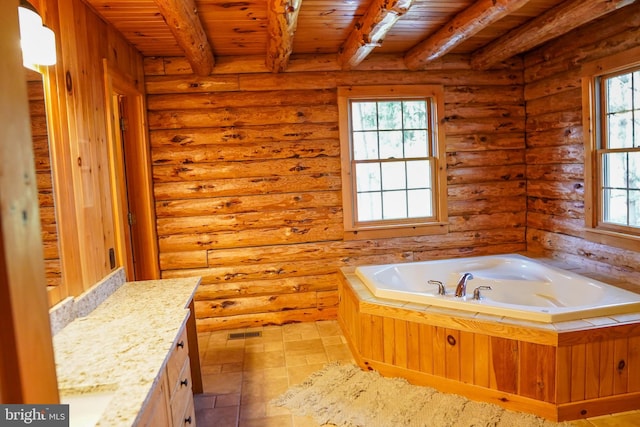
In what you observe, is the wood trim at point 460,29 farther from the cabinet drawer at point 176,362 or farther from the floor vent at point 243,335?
the floor vent at point 243,335

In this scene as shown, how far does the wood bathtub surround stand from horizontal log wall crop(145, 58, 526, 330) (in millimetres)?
1590

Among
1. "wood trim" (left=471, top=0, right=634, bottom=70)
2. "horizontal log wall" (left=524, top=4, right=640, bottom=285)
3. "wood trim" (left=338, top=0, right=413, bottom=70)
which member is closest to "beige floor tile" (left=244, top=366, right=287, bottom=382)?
"wood trim" (left=338, top=0, right=413, bottom=70)

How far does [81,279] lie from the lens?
2.34 m

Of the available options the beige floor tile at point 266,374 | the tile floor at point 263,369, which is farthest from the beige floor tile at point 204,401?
the beige floor tile at point 266,374

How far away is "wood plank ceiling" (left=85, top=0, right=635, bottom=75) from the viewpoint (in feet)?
9.21

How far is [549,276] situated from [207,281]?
3066 mm

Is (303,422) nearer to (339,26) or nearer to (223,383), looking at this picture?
(223,383)

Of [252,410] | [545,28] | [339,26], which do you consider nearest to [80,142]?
[252,410]

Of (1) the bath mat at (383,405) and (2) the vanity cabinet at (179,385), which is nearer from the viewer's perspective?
(2) the vanity cabinet at (179,385)

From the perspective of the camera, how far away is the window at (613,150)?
336 centimetres

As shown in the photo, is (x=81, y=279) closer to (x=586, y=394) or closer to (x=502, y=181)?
(x=586, y=394)

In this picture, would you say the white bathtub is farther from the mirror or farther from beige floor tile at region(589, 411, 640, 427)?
the mirror

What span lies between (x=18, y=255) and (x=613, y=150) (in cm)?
409

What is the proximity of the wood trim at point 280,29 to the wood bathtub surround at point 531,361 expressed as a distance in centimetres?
208
